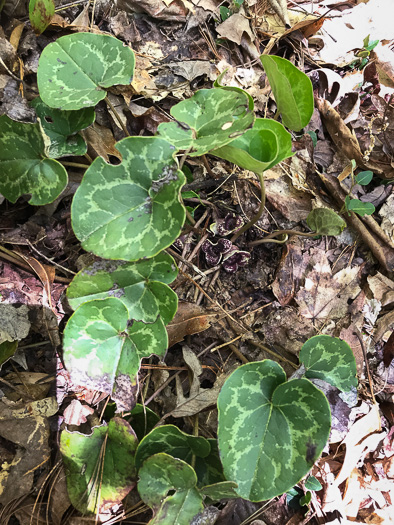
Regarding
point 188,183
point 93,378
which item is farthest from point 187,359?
point 188,183

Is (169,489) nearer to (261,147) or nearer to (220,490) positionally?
(220,490)

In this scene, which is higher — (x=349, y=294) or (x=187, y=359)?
(x=349, y=294)

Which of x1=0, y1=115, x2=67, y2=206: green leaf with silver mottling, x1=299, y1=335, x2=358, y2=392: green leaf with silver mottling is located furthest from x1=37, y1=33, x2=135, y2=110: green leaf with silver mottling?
x1=299, y1=335, x2=358, y2=392: green leaf with silver mottling

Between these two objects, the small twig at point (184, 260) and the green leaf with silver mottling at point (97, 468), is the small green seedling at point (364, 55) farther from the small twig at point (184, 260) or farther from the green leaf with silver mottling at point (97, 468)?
the green leaf with silver mottling at point (97, 468)

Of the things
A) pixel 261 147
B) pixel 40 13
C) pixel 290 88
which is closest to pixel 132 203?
pixel 261 147

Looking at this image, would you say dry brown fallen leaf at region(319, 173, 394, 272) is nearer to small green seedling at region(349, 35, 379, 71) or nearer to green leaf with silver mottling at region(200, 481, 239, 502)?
small green seedling at region(349, 35, 379, 71)

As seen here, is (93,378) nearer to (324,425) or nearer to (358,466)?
(324,425)
